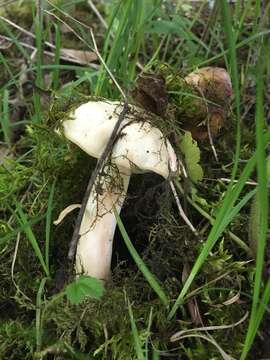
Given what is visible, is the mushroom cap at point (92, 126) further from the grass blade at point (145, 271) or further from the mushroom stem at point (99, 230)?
the grass blade at point (145, 271)

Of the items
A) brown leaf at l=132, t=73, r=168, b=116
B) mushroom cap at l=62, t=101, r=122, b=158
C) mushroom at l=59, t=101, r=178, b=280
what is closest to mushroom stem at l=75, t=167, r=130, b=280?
mushroom at l=59, t=101, r=178, b=280

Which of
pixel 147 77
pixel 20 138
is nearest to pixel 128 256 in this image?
pixel 147 77

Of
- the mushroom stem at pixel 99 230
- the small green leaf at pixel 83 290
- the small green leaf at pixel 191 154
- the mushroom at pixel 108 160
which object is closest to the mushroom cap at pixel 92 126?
the mushroom at pixel 108 160

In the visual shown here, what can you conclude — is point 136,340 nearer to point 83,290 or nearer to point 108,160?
point 83,290

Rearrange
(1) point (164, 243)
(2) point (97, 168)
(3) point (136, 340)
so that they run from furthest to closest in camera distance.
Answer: (1) point (164, 243) → (2) point (97, 168) → (3) point (136, 340)

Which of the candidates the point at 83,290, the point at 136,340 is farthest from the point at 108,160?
the point at 136,340

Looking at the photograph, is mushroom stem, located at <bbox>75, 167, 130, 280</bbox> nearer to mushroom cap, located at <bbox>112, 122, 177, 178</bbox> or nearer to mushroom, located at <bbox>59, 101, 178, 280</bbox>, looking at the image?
mushroom, located at <bbox>59, 101, 178, 280</bbox>
